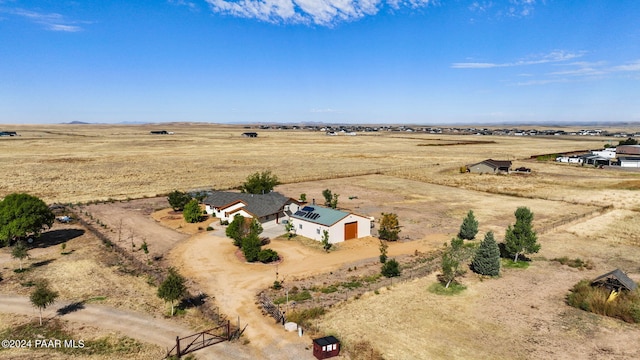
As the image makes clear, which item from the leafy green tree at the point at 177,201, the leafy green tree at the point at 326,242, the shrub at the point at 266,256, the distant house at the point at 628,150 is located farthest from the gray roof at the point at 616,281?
the distant house at the point at 628,150

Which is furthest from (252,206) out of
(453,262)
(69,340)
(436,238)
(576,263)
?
(576,263)

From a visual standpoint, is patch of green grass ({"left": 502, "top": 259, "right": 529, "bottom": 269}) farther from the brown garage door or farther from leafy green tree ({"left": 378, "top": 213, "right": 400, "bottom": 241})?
the brown garage door

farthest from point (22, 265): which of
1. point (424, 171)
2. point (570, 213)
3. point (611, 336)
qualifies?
point (424, 171)

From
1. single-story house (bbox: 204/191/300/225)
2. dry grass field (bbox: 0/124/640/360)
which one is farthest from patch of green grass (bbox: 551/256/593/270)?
single-story house (bbox: 204/191/300/225)

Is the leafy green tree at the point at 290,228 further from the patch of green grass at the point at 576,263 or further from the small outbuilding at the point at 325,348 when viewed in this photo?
the patch of green grass at the point at 576,263

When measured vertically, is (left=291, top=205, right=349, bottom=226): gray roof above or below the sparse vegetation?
above

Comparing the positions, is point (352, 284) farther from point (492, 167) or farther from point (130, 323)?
point (492, 167)
